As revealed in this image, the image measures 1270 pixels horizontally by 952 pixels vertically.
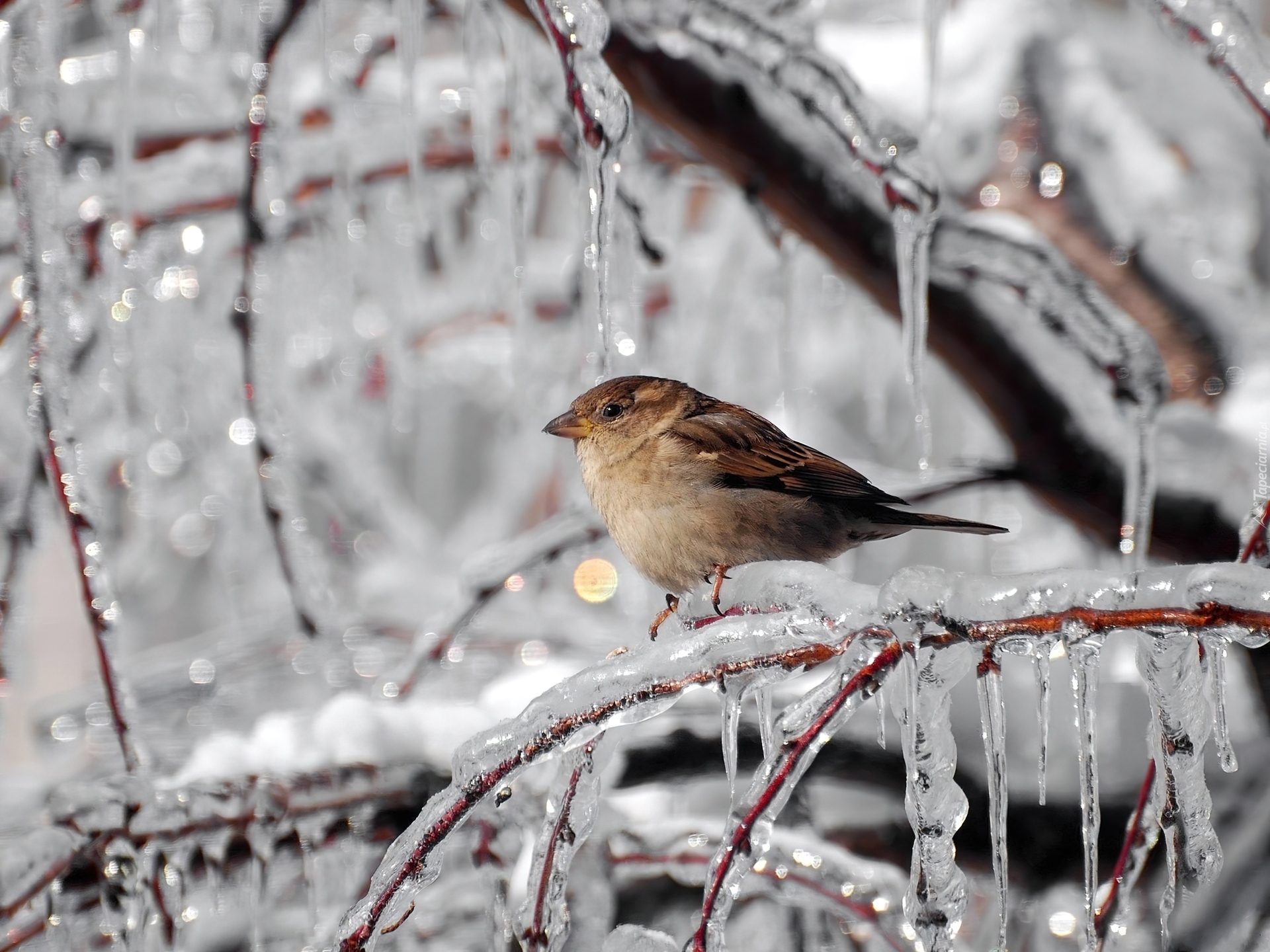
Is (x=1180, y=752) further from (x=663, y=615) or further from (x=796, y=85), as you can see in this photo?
(x=796, y=85)

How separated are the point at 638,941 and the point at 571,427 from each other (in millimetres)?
1071

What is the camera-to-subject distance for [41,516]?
2254mm

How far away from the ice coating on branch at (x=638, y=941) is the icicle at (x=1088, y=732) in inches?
19.3

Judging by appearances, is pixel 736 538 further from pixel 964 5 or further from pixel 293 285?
pixel 964 5

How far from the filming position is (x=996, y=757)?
3.68ft

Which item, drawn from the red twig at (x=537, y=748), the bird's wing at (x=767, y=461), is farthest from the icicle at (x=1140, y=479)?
the red twig at (x=537, y=748)

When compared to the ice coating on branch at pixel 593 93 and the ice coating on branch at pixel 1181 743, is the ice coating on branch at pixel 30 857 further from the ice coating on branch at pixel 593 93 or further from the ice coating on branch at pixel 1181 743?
the ice coating on branch at pixel 1181 743

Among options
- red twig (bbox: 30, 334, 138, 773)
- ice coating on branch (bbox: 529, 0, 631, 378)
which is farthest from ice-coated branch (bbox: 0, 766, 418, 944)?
ice coating on branch (bbox: 529, 0, 631, 378)

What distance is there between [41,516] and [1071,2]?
429 centimetres

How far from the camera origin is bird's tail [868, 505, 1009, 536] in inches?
67.4

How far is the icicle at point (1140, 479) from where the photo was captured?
6.84 ft

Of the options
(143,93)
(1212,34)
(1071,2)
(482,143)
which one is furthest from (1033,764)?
(143,93)

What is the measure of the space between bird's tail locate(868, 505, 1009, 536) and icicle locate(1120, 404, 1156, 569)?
0.41 meters

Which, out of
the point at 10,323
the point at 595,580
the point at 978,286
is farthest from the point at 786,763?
the point at 595,580
